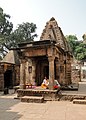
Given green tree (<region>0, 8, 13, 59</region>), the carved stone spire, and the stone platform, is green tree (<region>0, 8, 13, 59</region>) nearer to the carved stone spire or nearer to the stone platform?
the carved stone spire

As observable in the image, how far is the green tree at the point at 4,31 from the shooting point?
34.7 metres

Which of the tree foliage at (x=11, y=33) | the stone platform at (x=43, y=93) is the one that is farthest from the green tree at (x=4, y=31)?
the stone platform at (x=43, y=93)

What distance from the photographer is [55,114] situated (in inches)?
285

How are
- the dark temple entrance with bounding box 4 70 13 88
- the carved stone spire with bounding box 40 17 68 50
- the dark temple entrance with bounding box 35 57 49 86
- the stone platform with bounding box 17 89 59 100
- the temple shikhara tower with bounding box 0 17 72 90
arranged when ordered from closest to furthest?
1. the stone platform with bounding box 17 89 59 100
2. the temple shikhara tower with bounding box 0 17 72 90
3. the dark temple entrance with bounding box 35 57 49 86
4. the carved stone spire with bounding box 40 17 68 50
5. the dark temple entrance with bounding box 4 70 13 88

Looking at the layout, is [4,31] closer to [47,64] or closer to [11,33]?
[11,33]

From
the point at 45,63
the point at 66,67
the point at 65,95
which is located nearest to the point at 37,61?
the point at 45,63

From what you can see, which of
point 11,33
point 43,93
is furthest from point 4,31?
point 43,93

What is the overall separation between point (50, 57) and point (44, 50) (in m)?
0.64

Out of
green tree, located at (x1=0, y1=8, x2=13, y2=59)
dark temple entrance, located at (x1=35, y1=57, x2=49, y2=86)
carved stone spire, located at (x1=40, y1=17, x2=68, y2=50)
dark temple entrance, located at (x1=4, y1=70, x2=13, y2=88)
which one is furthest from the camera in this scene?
green tree, located at (x1=0, y1=8, x2=13, y2=59)

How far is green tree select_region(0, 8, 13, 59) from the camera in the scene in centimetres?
3466

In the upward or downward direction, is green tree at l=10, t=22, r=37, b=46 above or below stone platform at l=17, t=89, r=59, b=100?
above

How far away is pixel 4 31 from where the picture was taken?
3825 cm

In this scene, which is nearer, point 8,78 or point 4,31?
point 8,78

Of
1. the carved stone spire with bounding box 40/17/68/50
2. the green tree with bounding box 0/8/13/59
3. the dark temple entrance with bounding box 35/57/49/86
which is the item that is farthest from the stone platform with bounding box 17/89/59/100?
the green tree with bounding box 0/8/13/59
